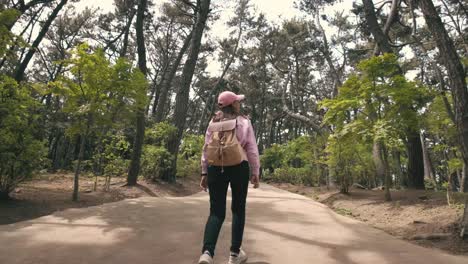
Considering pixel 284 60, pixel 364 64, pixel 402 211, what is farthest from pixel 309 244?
pixel 284 60

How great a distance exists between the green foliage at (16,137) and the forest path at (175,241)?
1225mm

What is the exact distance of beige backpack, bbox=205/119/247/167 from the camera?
9.91 feet

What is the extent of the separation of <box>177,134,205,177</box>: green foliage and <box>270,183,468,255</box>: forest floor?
6629mm

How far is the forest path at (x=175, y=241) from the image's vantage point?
327 cm

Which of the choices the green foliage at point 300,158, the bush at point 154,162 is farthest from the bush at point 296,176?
the bush at point 154,162

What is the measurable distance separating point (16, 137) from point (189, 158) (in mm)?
11922

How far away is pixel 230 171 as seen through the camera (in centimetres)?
307

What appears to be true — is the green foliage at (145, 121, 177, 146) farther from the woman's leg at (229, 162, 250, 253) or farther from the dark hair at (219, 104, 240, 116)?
the woman's leg at (229, 162, 250, 253)

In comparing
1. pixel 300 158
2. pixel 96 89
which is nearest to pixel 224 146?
pixel 96 89

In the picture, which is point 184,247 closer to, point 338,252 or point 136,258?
Result: point 136,258

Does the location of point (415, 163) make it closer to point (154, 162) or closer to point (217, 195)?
point (154, 162)

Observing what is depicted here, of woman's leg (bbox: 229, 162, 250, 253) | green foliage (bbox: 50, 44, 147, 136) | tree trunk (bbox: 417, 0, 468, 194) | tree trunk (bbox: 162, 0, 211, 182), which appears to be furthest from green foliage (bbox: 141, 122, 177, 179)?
tree trunk (bbox: 417, 0, 468, 194)

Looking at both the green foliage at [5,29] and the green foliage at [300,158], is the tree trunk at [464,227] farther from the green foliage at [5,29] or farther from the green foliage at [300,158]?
the green foliage at [5,29]

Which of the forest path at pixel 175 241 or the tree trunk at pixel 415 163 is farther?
the tree trunk at pixel 415 163
